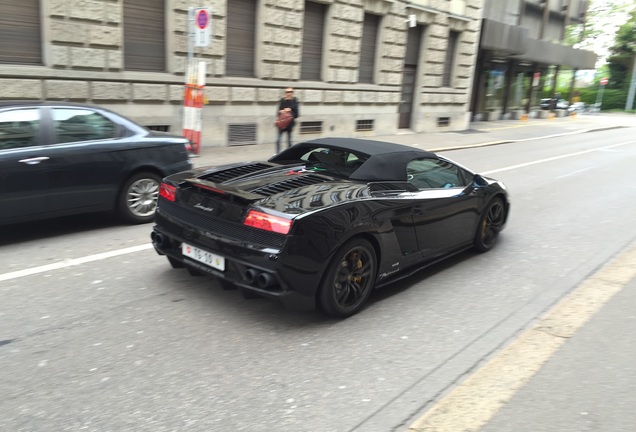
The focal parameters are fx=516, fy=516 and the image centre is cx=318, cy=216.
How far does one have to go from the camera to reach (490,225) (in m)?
6.10

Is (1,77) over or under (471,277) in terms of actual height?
Result: over

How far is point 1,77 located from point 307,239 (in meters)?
9.36

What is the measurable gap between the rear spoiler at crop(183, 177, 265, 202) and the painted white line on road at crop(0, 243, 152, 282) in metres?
1.62

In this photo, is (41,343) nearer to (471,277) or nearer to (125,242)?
(125,242)

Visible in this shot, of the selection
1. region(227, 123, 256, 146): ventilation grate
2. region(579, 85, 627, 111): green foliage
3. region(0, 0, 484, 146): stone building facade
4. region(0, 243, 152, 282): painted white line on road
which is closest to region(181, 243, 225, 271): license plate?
region(0, 243, 152, 282): painted white line on road

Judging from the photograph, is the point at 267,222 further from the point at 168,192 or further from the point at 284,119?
the point at 284,119

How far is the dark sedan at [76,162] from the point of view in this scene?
5.37 meters

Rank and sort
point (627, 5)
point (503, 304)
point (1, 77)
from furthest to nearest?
1. point (627, 5)
2. point (1, 77)
3. point (503, 304)

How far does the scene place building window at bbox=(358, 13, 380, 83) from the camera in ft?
60.0

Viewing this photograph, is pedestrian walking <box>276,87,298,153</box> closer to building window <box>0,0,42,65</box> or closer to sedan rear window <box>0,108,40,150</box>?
building window <box>0,0,42,65</box>

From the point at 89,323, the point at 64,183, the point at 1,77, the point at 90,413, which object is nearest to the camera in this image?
the point at 90,413

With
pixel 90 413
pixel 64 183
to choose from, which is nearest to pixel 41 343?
pixel 90 413

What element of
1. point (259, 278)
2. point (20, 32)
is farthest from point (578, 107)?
point (259, 278)

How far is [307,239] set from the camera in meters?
3.68
